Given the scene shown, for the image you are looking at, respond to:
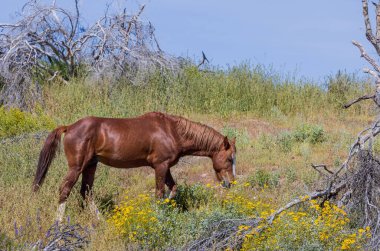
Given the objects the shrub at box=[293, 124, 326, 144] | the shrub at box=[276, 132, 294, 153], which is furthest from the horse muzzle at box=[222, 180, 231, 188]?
the shrub at box=[293, 124, 326, 144]

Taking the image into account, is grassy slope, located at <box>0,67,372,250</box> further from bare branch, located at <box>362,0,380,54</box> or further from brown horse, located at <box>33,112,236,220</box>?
bare branch, located at <box>362,0,380,54</box>

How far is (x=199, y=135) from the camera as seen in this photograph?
12250mm

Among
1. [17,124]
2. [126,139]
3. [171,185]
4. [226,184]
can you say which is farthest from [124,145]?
[17,124]

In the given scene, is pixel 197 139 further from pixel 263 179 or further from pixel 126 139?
pixel 263 179

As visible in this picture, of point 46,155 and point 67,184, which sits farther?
point 46,155

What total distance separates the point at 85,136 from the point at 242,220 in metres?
3.34

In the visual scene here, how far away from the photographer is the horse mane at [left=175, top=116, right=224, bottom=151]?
12141 millimetres

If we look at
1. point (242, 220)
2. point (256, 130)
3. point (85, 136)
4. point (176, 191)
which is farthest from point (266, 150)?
point (242, 220)

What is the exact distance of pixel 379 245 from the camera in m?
8.93

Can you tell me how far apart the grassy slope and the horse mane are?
0.88m

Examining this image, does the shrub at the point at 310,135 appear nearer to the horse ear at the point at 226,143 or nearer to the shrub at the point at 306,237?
the horse ear at the point at 226,143

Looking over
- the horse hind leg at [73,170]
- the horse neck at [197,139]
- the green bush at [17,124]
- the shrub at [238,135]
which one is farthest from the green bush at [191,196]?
the green bush at [17,124]

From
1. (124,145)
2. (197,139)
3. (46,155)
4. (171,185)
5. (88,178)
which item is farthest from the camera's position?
(197,139)

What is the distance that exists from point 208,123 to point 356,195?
9.73 metres
